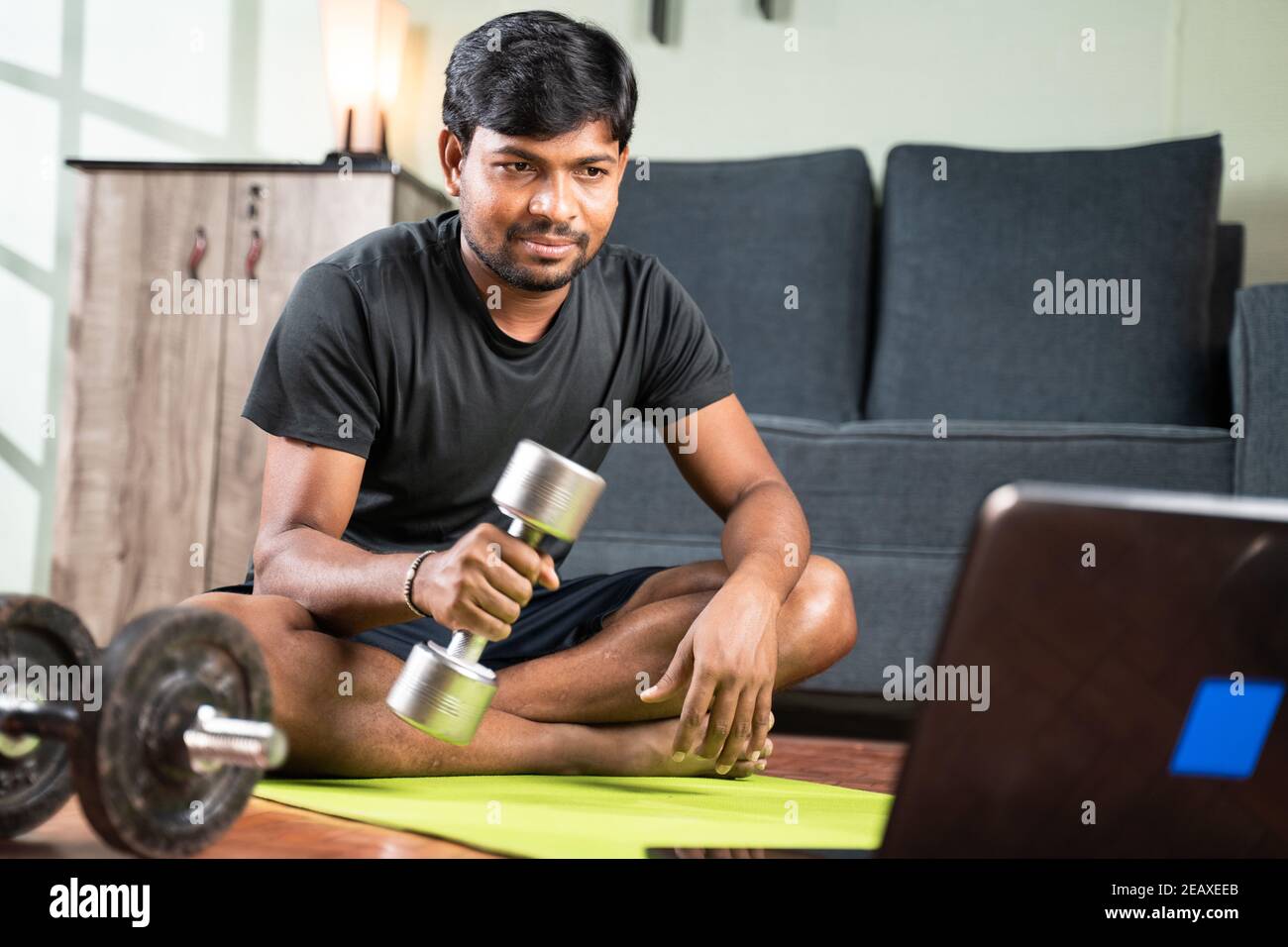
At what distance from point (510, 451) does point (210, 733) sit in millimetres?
668

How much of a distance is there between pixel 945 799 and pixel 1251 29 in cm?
261

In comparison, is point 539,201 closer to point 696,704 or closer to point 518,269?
point 518,269

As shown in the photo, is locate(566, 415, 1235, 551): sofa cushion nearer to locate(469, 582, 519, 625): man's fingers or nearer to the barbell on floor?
locate(469, 582, 519, 625): man's fingers

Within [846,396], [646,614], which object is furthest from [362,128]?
[646,614]

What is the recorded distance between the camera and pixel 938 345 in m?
2.52

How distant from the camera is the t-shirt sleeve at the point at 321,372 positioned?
1.23 meters

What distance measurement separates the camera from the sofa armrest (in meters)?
2.00

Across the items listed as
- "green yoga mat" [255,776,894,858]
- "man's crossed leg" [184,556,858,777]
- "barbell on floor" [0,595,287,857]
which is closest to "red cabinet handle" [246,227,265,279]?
"man's crossed leg" [184,556,858,777]

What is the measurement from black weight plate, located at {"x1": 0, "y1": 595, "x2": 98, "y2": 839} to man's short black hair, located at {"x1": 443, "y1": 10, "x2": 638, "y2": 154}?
643 millimetres

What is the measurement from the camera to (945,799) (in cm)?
61

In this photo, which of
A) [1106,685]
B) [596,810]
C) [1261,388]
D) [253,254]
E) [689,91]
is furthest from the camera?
[689,91]

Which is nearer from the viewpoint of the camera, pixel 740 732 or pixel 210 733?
pixel 210 733

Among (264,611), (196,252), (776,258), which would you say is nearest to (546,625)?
(264,611)

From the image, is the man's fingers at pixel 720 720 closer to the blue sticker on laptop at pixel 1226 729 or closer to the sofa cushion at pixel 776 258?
the blue sticker on laptop at pixel 1226 729
